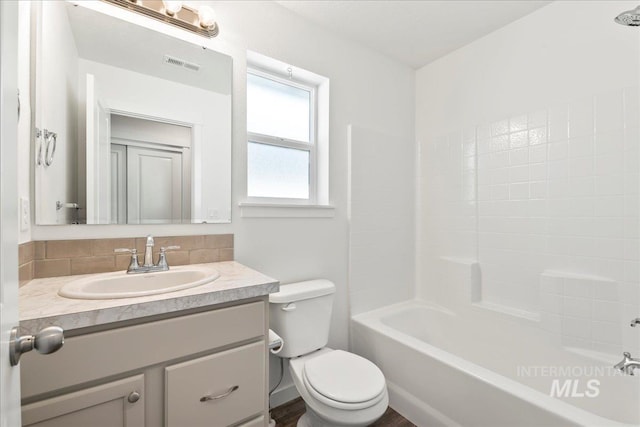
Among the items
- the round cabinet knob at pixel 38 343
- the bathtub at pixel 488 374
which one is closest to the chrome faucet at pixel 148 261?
the round cabinet knob at pixel 38 343

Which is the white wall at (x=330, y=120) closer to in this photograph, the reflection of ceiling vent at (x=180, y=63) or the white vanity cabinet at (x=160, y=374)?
the reflection of ceiling vent at (x=180, y=63)

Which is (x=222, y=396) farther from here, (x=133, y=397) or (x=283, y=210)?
(x=283, y=210)

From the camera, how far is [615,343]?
152cm

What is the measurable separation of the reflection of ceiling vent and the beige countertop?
3.55 feet

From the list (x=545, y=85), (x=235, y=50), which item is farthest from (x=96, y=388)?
(x=545, y=85)

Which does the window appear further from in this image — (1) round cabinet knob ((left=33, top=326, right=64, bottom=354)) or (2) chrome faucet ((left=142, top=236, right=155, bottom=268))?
(1) round cabinet knob ((left=33, top=326, right=64, bottom=354))

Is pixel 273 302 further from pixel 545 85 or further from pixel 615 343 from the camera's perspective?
pixel 545 85

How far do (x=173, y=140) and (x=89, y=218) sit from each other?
51cm

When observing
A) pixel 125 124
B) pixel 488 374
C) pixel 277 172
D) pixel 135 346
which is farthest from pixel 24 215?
pixel 488 374

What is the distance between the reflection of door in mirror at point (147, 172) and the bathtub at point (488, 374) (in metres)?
1.43

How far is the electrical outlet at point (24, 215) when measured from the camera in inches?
40.4

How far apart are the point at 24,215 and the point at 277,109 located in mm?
1415

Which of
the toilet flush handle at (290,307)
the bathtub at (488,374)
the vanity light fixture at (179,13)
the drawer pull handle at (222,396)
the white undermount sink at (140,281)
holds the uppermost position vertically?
the vanity light fixture at (179,13)

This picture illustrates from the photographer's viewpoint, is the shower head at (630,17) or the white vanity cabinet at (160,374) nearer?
the white vanity cabinet at (160,374)
